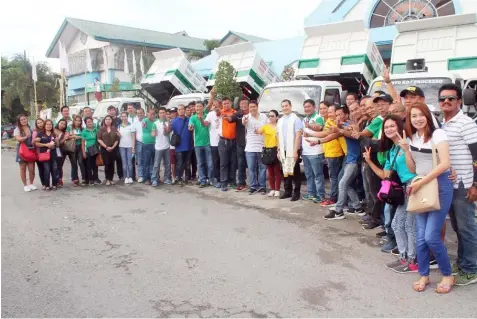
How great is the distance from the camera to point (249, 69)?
11.9 meters

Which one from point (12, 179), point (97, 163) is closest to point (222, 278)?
point (97, 163)

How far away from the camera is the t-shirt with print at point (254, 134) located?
7762 millimetres

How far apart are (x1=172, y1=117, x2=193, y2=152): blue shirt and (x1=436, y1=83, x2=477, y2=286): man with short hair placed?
5901 mm

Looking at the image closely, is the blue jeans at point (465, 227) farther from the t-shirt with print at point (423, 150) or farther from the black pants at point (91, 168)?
the black pants at point (91, 168)

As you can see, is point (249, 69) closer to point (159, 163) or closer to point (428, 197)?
point (159, 163)

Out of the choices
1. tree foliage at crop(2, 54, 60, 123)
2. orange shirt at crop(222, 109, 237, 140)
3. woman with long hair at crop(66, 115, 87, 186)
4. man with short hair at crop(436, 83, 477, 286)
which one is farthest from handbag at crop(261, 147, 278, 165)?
tree foliage at crop(2, 54, 60, 123)

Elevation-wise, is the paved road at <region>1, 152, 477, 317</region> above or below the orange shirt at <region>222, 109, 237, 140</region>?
below

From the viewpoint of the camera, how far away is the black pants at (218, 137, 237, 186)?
27.2 feet

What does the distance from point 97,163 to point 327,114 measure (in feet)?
17.8

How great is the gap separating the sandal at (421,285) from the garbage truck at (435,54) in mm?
4389

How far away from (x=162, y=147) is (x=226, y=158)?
1.70m

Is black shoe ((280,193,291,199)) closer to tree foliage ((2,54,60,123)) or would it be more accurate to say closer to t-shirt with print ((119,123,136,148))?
t-shirt with print ((119,123,136,148))

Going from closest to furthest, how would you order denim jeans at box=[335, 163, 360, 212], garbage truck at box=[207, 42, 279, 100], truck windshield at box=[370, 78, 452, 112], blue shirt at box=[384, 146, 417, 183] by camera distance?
blue shirt at box=[384, 146, 417, 183] → denim jeans at box=[335, 163, 360, 212] → truck windshield at box=[370, 78, 452, 112] → garbage truck at box=[207, 42, 279, 100]

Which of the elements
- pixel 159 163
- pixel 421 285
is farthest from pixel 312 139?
pixel 159 163
